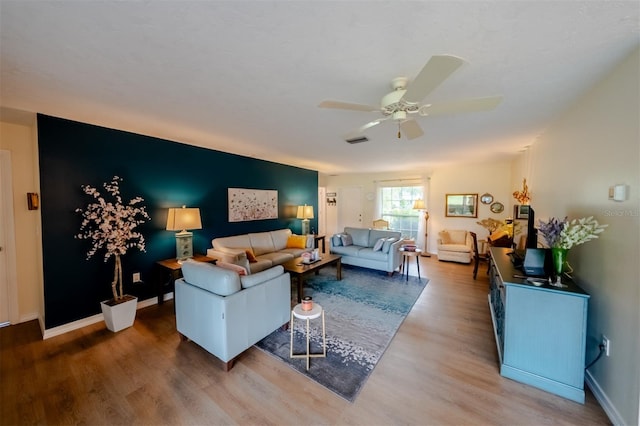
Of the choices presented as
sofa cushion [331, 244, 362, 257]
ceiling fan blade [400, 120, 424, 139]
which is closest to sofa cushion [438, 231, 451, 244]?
sofa cushion [331, 244, 362, 257]

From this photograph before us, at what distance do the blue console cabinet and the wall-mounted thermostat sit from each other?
693 millimetres

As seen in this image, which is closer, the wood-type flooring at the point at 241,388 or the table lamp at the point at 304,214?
the wood-type flooring at the point at 241,388

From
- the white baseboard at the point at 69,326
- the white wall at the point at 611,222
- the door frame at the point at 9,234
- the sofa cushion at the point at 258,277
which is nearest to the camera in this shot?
the white wall at the point at 611,222

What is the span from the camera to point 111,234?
104 inches

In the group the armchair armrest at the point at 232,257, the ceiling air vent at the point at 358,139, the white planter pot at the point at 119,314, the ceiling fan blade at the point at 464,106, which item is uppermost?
the ceiling air vent at the point at 358,139

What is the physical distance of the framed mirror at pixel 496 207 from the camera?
544cm

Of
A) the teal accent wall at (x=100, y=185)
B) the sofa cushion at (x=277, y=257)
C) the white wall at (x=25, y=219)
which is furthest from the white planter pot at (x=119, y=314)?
the sofa cushion at (x=277, y=257)

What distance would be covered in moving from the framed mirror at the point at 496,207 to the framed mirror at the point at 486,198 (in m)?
0.11

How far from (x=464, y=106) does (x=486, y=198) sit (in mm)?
5003

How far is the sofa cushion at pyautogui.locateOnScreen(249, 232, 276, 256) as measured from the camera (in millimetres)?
4402

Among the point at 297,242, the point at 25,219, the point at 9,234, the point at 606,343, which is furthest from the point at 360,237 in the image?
the point at 9,234

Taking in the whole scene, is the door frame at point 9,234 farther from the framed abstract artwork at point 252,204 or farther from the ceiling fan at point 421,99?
the ceiling fan at point 421,99

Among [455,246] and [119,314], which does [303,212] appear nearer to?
[455,246]

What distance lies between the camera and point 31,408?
1647mm
